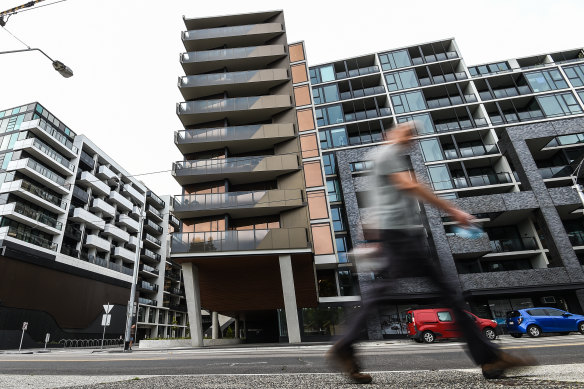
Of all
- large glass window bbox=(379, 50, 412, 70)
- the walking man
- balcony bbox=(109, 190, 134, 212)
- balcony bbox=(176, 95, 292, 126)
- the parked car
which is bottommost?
the parked car

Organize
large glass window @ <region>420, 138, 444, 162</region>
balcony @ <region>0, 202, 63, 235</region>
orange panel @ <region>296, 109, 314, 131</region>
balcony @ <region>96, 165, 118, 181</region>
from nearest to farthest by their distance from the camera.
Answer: orange panel @ <region>296, 109, 314, 131</region> → balcony @ <region>0, 202, 63, 235</region> → large glass window @ <region>420, 138, 444, 162</region> → balcony @ <region>96, 165, 118, 181</region>

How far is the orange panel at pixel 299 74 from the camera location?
1200 inches

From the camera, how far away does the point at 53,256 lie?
3238cm

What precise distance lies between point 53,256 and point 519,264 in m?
44.6

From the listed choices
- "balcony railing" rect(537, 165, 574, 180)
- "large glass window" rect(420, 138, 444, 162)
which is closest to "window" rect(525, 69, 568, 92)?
"balcony railing" rect(537, 165, 574, 180)

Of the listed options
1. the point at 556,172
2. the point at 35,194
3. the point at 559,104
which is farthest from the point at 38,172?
the point at 559,104

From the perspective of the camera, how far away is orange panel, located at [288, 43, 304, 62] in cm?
3210

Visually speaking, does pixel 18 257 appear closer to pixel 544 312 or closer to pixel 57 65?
pixel 57 65

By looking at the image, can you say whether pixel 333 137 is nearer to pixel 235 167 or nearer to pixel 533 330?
pixel 235 167

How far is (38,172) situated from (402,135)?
42841 mm

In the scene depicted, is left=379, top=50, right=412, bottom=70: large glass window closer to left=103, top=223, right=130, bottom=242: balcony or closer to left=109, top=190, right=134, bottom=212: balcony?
left=109, top=190, right=134, bottom=212: balcony

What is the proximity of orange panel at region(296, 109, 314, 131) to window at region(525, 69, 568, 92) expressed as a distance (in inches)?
997

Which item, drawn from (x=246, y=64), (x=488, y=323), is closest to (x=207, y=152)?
(x=246, y=64)

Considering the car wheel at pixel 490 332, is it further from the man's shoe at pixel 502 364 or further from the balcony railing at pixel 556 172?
the balcony railing at pixel 556 172
